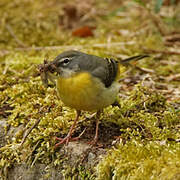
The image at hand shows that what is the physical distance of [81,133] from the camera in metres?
3.73

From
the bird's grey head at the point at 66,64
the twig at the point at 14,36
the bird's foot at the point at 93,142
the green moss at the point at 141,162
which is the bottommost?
the twig at the point at 14,36

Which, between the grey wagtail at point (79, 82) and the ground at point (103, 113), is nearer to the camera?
the ground at point (103, 113)

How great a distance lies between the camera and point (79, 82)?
338cm

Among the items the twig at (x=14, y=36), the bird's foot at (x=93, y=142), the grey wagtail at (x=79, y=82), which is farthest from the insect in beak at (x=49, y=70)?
the twig at (x=14, y=36)

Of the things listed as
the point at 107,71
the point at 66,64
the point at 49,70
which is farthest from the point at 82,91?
the point at 107,71

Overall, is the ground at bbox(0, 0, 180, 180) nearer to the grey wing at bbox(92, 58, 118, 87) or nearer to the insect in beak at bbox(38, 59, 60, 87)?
the grey wing at bbox(92, 58, 118, 87)

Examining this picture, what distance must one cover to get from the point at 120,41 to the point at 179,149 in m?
4.36

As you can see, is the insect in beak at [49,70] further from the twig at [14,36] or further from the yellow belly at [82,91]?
the twig at [14,36]

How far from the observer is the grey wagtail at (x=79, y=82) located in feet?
11.1

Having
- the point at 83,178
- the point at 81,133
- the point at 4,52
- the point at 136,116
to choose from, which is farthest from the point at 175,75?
the point at 4,52

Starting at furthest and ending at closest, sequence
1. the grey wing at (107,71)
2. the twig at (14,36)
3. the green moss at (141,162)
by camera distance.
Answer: the twig at (14,36)
the grey wing at (107,71)
the green moss at (141,162)

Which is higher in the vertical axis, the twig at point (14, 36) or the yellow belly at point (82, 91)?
the yellow belly at point (82, 91)

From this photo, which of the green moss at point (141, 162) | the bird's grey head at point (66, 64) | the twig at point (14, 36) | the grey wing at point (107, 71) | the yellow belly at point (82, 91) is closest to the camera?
the green moss at point (141, 162)

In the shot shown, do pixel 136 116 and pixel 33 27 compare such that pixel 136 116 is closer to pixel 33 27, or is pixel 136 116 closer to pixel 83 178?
pixel 83 178
